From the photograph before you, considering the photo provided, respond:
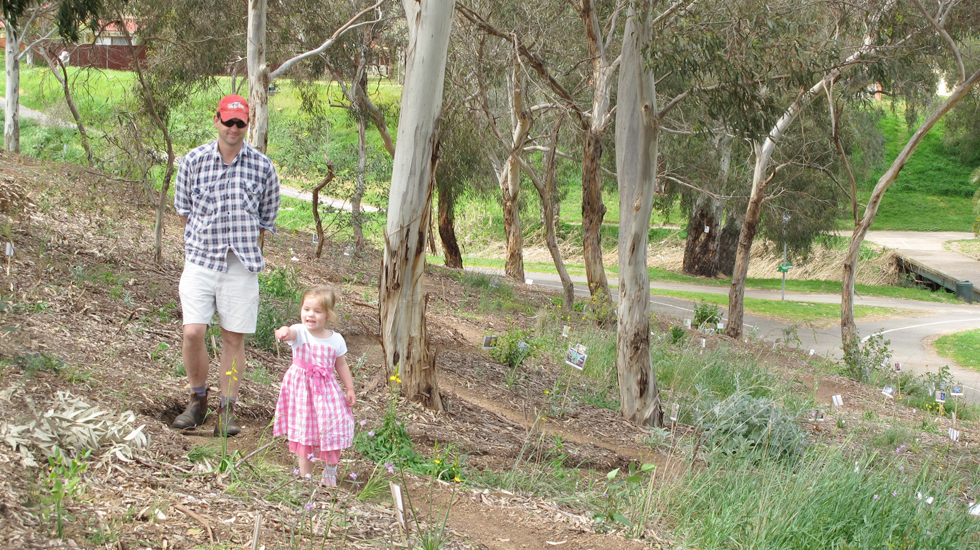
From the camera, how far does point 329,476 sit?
3.64m

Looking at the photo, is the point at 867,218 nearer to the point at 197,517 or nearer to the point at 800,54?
the point at 800,54

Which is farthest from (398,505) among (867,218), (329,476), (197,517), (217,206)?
(867,218)

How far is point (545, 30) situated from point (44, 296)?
9904mm

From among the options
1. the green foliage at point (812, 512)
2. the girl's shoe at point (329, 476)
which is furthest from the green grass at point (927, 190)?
the girl's shoe at point (329, 476)

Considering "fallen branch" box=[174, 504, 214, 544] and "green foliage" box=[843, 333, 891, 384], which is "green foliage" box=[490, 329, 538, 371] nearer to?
"fallen branch" box=[174, 504, 214, 544]

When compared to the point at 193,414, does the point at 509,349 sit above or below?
below

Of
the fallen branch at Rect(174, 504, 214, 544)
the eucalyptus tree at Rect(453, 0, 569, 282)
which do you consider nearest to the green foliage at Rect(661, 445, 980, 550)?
the fallen branch at Rect(174, 504, 214, 544)

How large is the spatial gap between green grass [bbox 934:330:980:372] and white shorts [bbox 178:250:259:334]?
1582 cm

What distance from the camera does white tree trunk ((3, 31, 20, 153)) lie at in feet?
59.8

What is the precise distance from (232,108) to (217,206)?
19.7 inches

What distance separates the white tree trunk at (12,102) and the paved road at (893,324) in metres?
13.3

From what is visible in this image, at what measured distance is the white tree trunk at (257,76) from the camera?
10.4m

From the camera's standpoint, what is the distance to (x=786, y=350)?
13.4m

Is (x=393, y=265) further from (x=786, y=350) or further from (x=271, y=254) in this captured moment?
(x=786, y=350)
